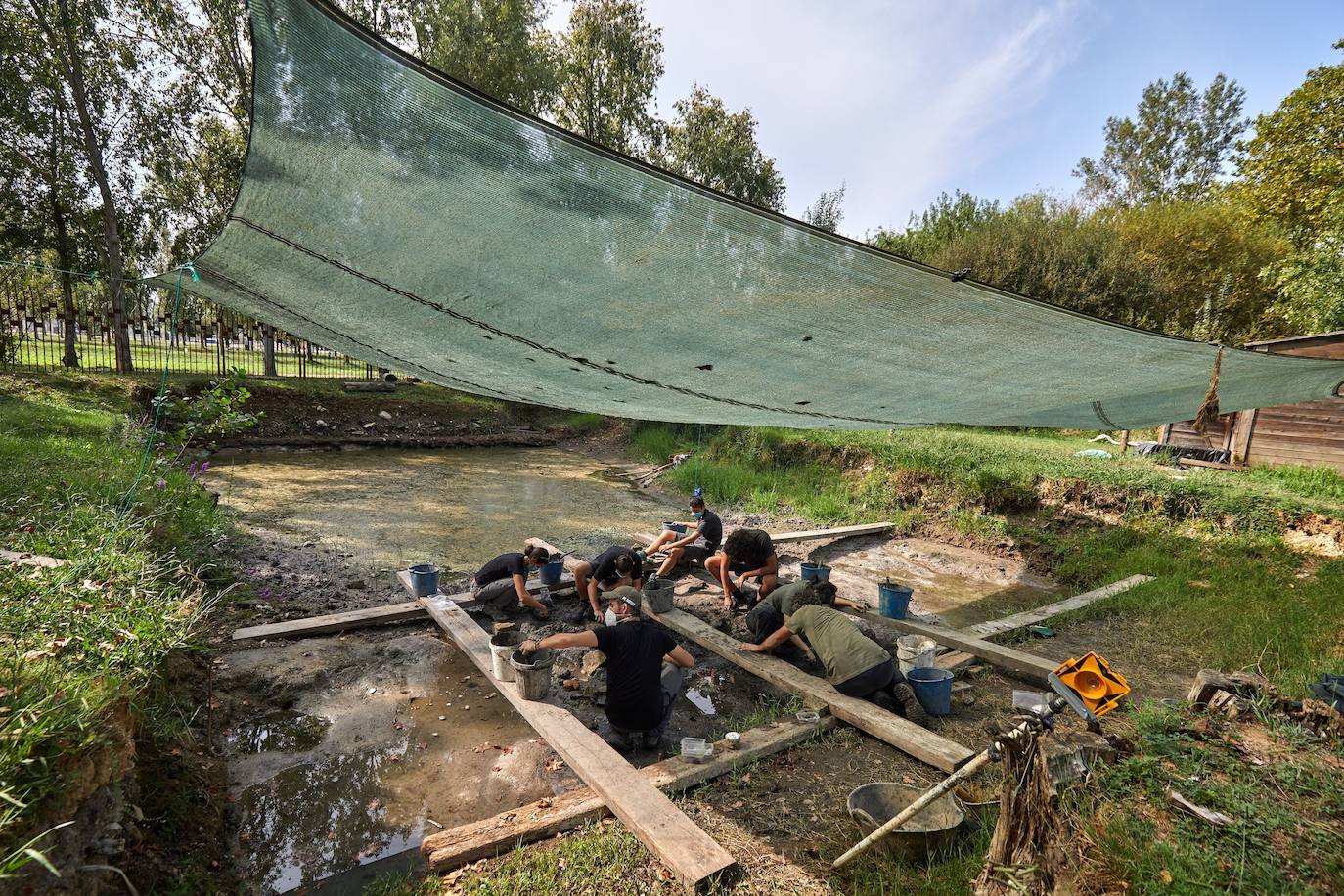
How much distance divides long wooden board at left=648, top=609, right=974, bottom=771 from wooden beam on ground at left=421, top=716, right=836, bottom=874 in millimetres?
481

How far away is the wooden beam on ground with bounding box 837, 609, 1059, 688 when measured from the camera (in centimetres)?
392

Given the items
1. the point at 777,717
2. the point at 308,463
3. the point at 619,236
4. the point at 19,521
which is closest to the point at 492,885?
the point at 777,717

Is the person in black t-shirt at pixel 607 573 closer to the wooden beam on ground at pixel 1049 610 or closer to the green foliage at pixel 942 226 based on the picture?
the wooden beam on ground at pixel 1049 610

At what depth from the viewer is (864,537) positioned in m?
8.03

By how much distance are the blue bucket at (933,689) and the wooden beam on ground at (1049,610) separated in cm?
127

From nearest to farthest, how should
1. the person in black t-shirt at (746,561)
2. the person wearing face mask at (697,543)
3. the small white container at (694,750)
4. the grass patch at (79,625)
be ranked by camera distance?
1. the grass patch at (79,625)
2. the small white container at (694,750)
3. the person in black t-shirt at (746,561)
4. the person wearing face mask at (697,543)

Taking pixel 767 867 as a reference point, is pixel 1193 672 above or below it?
above

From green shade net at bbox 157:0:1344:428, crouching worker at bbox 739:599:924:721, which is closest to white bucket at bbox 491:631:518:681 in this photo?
green shade net at bbox 157:0:1344:428

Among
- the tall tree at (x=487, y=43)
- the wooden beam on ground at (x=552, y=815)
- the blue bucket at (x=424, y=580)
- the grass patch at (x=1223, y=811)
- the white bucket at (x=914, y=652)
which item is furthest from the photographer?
the tall tree at (x=487, y=43)

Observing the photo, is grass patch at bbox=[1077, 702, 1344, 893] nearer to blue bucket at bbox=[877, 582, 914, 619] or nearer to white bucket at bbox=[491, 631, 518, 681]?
blue bucket at bbox=[877, 582, 914, 619]

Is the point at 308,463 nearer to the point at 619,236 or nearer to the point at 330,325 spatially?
the point at 330,325

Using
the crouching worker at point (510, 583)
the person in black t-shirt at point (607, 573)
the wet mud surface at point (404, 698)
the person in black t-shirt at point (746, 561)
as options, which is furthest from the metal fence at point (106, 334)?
the person in black t-shirt at point (746, 561)

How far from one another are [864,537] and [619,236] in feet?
22.0

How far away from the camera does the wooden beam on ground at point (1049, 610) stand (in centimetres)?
468
